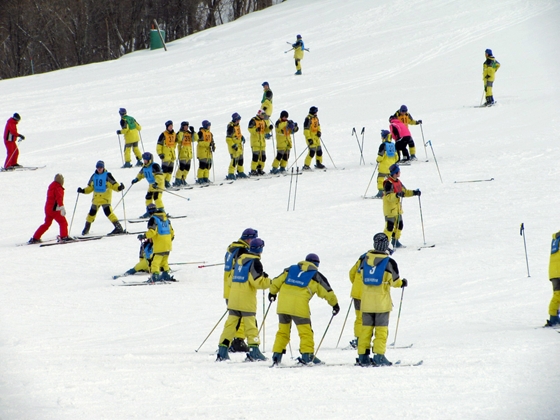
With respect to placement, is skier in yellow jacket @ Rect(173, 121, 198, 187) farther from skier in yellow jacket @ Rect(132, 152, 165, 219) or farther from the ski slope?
skier in yellow jacket @ Rect(132, 152, 165, 219)

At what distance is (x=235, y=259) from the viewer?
978 cm

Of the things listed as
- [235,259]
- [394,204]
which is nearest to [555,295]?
[235,259]

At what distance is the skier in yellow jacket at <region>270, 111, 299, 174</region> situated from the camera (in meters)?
20.9

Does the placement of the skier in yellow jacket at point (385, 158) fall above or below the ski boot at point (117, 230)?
above

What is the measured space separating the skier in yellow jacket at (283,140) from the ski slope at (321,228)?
0.83m

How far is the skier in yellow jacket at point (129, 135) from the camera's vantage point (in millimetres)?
22219

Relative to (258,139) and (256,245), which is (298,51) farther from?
(256,245)

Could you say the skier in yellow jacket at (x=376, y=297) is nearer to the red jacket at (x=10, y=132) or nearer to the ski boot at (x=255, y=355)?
the ski boot at (x=255, y=355)

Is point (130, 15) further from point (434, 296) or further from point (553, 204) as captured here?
point (434, 296)

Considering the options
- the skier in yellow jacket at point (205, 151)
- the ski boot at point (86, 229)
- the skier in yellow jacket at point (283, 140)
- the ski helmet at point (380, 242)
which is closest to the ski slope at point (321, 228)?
the skier in yellow jacket at point (205, 151)

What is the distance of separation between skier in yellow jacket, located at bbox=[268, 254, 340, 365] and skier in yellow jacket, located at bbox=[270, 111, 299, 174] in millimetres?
11848

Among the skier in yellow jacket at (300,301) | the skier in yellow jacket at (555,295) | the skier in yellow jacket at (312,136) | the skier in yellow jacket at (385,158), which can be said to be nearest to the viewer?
the skier in yellow jacket at (300,301)

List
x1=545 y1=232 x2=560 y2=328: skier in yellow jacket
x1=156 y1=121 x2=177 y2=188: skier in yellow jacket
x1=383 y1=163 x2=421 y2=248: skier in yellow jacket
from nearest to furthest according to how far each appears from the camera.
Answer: x1=545 y1=232 x2=560 y2=328: skier in yellow jacket < x1=383 y1=163 x2=421 y2=248: skier in yellow jacket < x1=156 y1=121 x2=177 y2=188: skier in yellow jacket

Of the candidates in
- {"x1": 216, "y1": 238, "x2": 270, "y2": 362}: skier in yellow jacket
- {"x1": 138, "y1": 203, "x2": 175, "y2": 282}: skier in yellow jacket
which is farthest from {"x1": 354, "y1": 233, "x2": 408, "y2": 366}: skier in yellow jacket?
{"x1": 138, "y1": 203, "x2": 175, "y2": 282}: skier in yellow jacket
